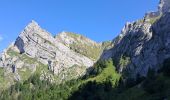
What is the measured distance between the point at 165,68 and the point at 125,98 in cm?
2106

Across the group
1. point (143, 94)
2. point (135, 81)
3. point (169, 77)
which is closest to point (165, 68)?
point (169, 77)


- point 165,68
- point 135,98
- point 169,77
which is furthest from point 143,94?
point 165,68

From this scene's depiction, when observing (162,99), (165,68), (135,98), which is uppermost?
(165,68)

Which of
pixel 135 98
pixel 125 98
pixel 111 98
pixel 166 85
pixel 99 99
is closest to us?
pixel 166 85

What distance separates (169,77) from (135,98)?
53.5 feet

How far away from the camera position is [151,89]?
133 metres

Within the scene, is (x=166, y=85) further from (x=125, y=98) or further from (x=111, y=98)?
(x=111, y=98)

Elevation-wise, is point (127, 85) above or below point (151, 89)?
above

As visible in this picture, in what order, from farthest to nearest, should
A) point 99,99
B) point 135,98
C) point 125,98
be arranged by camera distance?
point 99,99 < point 125,98 < point 135,98

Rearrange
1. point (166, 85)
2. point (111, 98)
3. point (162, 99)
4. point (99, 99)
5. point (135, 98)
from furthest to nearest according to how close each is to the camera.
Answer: point (99, 99), point (111, 98), point (135, 98), point (166, 85), point (162, 99)

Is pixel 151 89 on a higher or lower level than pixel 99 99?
lower

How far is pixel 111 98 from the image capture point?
542ft

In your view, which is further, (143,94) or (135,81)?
(135,81)

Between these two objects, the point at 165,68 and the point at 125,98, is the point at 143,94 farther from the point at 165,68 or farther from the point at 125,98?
the point at 165,68
